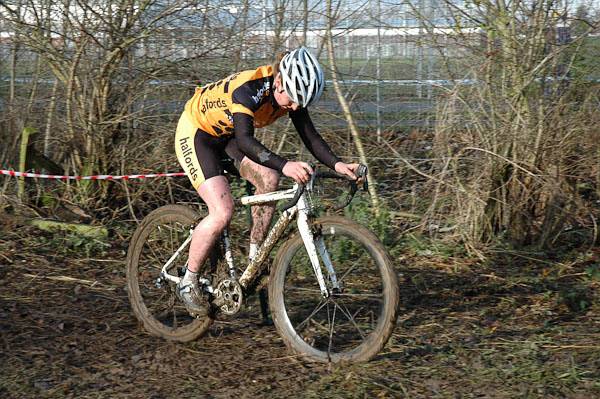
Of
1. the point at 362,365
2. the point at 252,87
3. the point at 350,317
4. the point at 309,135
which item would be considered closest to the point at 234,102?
the point at 252,87

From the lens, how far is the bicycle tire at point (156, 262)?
6.07m

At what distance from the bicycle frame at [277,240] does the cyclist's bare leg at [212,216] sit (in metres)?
0.14

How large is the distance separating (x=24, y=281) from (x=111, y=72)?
8.11 ft

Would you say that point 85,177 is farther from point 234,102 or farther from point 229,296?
point 234,102

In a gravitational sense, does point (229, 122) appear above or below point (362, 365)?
above

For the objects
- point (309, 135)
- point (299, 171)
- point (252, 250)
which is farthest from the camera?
point (252, 250)

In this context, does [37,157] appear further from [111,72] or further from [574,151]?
[574,151]

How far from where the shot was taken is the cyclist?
519 cm

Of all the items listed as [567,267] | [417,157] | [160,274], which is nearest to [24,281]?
[160,274]

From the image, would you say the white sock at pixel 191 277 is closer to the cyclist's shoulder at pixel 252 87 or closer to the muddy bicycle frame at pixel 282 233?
the muddy bicycle frame at pixel 282 233

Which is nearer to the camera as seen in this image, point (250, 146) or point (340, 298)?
point (250, 146)

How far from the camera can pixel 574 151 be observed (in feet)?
25.5

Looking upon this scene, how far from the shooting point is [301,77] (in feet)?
16.8

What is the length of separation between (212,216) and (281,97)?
0.85 meters
